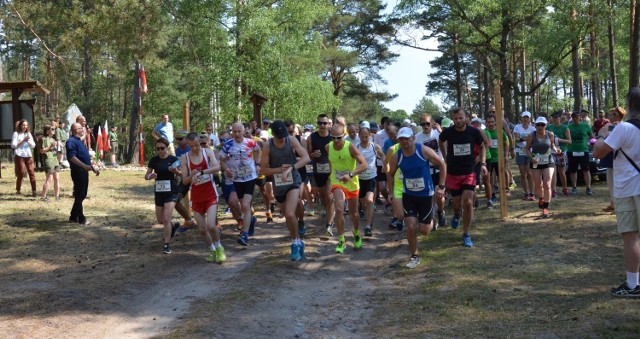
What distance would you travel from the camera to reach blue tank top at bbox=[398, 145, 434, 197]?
9383mm

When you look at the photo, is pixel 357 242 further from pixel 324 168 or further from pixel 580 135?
pixel 580 135

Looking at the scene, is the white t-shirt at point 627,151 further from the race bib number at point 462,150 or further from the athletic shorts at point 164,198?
the athletic shorts at point 164,198

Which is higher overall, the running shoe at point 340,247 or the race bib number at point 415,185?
the race bib number at point 415,185

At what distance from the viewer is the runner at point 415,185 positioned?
A: 30.8 ft

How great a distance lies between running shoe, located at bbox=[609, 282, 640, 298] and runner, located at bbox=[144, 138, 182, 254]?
Result: 21.7 feet

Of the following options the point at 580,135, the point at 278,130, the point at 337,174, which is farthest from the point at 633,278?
the point at 580,135

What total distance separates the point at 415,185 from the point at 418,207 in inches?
13.2

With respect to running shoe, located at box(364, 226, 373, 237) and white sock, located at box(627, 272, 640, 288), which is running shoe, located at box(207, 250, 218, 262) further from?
white sock, located at box(627, 272, 640, 288)

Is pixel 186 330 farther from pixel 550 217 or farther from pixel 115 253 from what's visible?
pixel 550 217

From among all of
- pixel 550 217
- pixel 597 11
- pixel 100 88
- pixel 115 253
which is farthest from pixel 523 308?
A: pixel 100 88

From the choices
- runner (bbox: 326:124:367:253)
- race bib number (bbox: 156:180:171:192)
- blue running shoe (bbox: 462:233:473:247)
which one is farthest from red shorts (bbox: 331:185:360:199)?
race bib number (bbox: 156:180:171:192)

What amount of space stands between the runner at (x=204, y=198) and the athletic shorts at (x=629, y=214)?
226 inches

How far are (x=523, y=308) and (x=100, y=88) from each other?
59.5 meters

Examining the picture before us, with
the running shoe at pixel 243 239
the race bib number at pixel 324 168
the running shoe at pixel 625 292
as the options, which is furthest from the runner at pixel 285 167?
the running shoe at pixel 625 292
